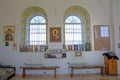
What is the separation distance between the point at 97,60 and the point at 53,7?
3.51 metres

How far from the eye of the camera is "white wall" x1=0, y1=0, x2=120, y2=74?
920cm

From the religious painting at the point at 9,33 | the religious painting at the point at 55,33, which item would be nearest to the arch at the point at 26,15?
the religious painting at the point at 9,33

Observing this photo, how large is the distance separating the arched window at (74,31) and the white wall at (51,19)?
2.39 feet

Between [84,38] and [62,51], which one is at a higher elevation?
[84,38]

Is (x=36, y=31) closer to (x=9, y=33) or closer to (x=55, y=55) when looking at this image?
(x=9, y=33)

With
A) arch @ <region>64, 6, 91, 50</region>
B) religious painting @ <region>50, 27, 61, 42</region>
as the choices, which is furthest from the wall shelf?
arch @ <region>64, 6, 91, 50</region>

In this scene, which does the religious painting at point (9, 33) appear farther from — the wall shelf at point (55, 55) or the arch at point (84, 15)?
the arch at point (84, 15)

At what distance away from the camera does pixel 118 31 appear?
30.1 ft

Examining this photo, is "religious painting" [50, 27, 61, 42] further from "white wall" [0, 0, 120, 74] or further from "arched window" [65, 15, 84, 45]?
"arched window" [65, 15, 84, 45]

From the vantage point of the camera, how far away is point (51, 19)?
927 centimetres

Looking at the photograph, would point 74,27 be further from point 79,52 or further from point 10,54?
point 10,54

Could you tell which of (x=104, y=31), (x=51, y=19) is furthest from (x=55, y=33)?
(x=104, y=31)

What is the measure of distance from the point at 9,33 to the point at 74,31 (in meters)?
3.43

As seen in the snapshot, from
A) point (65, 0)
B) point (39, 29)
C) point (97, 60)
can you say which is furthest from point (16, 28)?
point (97, 60)
